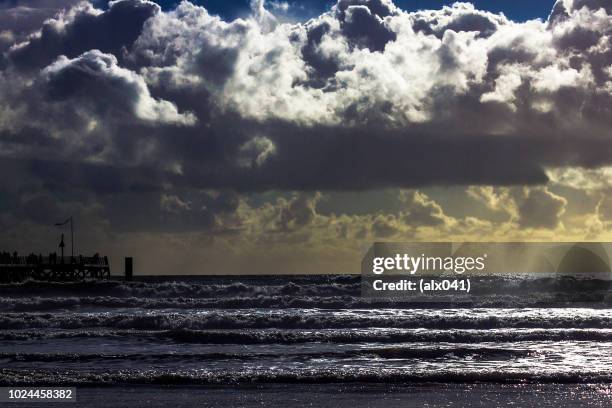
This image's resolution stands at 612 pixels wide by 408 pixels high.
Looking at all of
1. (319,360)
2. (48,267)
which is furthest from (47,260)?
(319,360)

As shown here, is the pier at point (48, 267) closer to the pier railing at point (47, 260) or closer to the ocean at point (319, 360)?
the pier railing at point (47, 260)

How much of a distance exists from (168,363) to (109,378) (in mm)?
3295

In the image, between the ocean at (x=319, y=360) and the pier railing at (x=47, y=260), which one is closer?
the ocean at (x=319, y=360)

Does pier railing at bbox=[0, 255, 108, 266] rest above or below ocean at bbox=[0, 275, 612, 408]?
above

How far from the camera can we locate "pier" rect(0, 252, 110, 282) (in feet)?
267

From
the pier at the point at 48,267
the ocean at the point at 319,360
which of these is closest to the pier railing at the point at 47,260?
the pier at the point at 48,267

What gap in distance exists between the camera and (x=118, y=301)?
47.6m

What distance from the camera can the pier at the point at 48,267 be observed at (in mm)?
81312

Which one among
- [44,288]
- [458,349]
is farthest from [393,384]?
[44,288]

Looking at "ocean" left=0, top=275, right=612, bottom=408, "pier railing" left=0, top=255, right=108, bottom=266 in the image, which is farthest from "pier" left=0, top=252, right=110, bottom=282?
"ocean" left=0, top=275, right=612, bottom=408

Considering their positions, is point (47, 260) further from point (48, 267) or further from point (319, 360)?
point (319, 360)

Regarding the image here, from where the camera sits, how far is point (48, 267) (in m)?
83.7

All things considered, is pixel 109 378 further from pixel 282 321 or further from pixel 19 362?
pixel 282 321

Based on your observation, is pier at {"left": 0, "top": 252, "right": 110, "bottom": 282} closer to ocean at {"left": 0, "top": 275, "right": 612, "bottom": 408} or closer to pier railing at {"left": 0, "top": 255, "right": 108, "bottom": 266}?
pier railing at {"left": 0, "top": 255, "right": 108, "bottom": 266}
